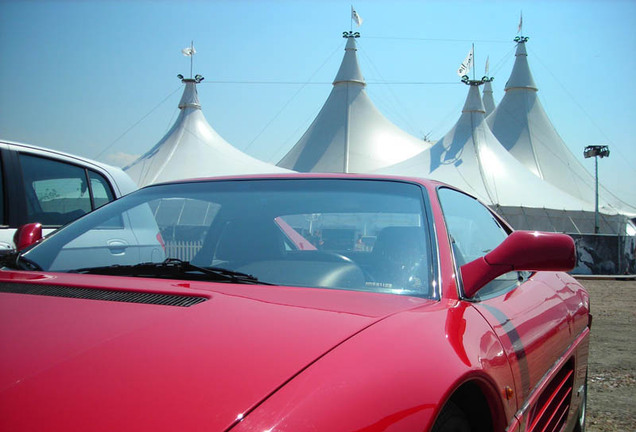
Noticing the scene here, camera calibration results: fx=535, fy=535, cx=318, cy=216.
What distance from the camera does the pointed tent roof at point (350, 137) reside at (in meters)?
25.3

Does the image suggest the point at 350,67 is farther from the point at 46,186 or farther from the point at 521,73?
the point at 46,186

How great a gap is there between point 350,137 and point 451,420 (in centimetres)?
2531

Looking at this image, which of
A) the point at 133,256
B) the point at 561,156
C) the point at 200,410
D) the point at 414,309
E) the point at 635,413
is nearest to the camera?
the point at 200,410

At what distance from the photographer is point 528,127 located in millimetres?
32219

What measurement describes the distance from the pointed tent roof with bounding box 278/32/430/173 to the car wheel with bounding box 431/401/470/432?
2287 cm

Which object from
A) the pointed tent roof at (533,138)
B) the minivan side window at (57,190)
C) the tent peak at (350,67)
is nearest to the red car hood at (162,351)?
the minivan side window at (57,190)

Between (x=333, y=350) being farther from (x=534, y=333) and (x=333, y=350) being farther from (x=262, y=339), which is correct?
(x=534, y=333)

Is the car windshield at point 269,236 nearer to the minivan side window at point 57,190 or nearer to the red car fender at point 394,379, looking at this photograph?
the red car fender at point 394,379

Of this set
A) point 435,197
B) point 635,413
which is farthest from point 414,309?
point 635,413

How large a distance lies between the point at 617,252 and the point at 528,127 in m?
19.3

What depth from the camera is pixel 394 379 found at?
1075 millimetres

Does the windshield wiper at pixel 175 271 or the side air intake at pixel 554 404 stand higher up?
the windshield wiper at pixel 175 271

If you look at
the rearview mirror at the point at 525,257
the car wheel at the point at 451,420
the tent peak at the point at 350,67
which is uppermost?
the tent peak at the point at 350,67

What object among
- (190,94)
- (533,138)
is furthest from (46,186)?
(533,138)
